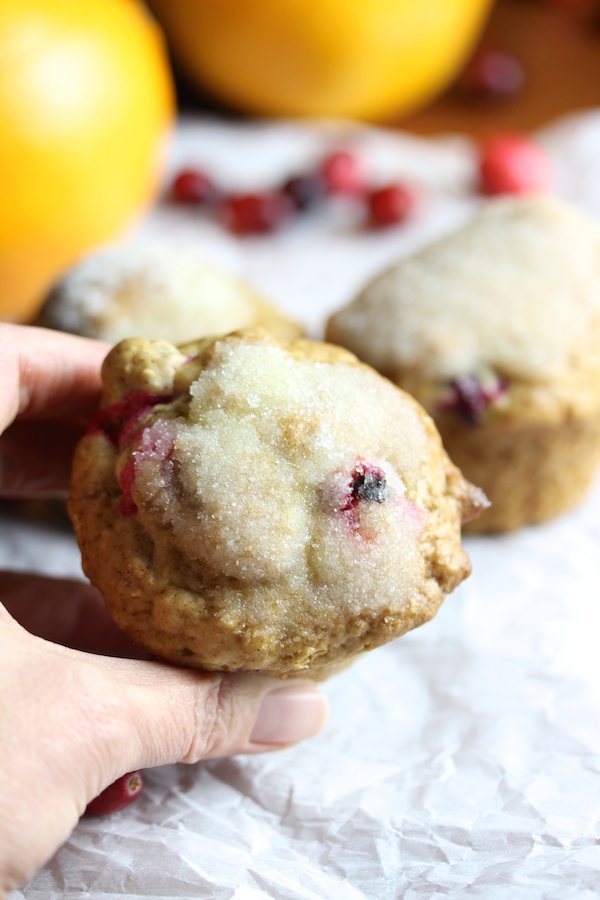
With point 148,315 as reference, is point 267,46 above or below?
above

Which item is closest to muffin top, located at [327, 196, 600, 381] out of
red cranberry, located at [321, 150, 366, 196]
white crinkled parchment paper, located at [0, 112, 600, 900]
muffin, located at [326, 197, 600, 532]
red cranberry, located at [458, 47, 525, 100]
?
muffin, located at [326, 197, 600, 532]

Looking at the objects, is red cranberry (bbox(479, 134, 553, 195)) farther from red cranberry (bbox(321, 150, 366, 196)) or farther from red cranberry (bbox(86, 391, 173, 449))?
red cranberry (bbox(86, 391, 173, 449))

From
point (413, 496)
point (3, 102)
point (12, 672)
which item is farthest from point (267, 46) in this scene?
point (12, 672)

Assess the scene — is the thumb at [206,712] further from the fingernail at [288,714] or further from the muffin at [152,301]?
the muffin at [152,301]

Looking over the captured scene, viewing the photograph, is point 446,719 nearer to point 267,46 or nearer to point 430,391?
point 430,391

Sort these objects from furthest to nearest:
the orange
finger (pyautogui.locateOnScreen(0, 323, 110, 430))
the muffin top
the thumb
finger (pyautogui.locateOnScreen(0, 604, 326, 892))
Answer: the orange < the muffin top < finger (pyautogui.locateOnScreen(0, 323, 110, 430)) < the thumb < finger (pyautogui.locateOnScreen(0, 604, 326, 892))

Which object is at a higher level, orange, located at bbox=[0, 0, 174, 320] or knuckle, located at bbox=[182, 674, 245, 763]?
orange, located at bbox=[0, 0, 174, 320]

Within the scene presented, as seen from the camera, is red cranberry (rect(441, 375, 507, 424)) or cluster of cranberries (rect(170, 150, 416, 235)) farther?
cluster of cranberries (rect(170, 150, 416, 235))
